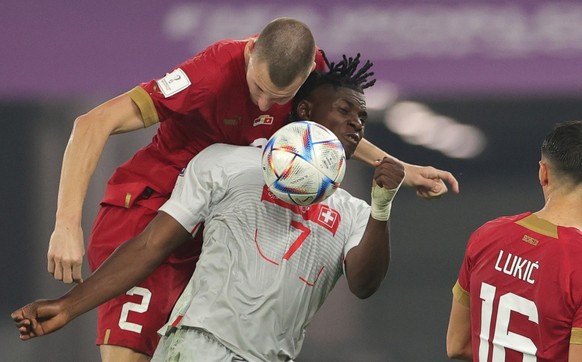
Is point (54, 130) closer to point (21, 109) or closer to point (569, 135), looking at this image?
point (21, 109)

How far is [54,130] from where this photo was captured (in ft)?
18.8

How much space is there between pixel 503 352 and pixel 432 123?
301 centimetres

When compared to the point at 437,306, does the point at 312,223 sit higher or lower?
higher

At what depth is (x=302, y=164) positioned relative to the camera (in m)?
3.00

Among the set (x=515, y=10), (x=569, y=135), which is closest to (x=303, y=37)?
(x=569, y=135)

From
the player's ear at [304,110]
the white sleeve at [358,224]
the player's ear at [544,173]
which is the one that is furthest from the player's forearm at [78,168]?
the player's ear at [544,173]

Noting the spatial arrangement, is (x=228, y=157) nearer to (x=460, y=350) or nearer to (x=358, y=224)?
(x=358, y=224)

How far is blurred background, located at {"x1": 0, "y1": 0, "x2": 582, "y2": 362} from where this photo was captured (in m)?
5.54

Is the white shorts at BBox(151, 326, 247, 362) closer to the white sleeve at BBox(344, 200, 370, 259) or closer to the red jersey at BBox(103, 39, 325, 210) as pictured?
the white sleeve at BBox(344, 200, 370, 259)

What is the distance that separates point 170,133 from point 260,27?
7.00 feet

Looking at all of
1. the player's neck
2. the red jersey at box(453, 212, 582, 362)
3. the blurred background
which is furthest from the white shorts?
the blurred background

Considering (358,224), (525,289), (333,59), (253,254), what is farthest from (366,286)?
(333,59)

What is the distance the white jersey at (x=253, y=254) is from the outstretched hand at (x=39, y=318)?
314mm

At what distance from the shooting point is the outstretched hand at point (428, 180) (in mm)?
3439
